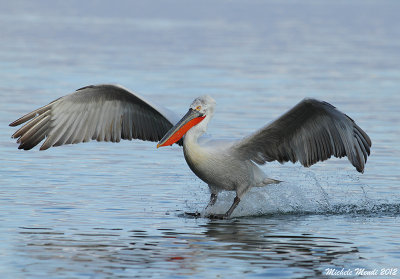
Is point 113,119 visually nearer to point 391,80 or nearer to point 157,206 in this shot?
point 157,206

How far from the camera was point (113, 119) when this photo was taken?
10.9 meters

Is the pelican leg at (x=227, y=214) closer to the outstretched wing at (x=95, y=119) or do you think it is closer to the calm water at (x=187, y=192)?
the calm water at (x=187, y=192)

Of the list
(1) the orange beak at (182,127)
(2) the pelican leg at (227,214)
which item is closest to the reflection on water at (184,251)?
(2) the pelican leg at (227,214)

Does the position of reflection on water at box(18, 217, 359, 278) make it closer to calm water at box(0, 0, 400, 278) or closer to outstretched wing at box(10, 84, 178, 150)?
calm water at box(0, 0, 400, 278)

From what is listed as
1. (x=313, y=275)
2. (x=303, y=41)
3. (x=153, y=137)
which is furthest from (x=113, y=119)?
(x=303, y=41)

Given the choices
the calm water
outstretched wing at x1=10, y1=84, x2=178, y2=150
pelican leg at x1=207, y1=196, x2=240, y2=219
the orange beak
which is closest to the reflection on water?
the calm water

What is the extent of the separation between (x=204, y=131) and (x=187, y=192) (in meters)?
1.49

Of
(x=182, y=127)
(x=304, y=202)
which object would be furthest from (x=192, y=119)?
(x=304, y=202)

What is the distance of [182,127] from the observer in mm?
9922

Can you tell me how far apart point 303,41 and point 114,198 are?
24.8 meters

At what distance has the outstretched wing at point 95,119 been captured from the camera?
10.3 m

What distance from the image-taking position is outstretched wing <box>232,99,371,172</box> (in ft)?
31.5

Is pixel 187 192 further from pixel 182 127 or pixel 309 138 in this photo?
pixel 309 138

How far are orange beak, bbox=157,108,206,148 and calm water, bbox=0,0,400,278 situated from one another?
802mm
